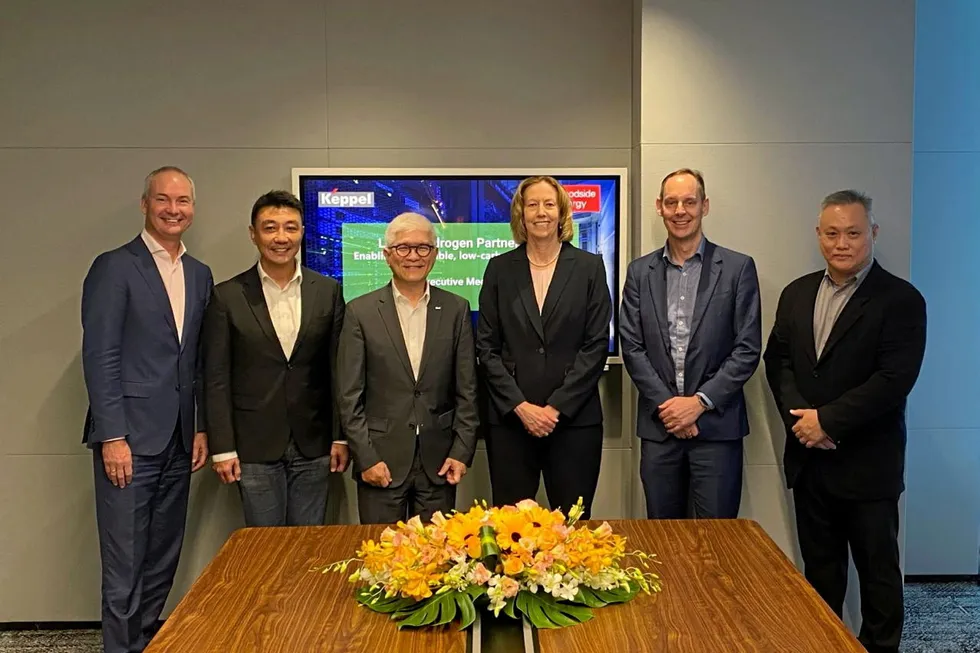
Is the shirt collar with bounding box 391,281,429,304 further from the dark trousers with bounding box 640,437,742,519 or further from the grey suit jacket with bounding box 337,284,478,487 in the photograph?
the dark trousers with bounding box 640,437,742,519

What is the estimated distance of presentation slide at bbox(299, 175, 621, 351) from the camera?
3721 millimetres

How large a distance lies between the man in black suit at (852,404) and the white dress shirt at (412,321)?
4.85 ft

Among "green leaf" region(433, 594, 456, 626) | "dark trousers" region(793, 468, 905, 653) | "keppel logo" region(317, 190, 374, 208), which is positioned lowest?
"dark trousers" region(793, 468, 905, 653)

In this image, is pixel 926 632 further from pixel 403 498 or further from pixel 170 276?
pixel 170 276

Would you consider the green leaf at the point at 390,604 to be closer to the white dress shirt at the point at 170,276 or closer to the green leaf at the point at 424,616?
the green leaf at the point at 424,616

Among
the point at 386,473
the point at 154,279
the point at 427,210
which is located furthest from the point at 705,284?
the point at 154,279

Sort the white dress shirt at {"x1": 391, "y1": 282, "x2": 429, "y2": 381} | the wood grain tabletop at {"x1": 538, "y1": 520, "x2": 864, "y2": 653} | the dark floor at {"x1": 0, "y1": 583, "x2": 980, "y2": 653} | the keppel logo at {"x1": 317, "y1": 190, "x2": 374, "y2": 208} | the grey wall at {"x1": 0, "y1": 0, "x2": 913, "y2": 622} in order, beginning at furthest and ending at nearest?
the keppel logo at {"x1": 317, "y1": 190, "x2": 374, "y2": 208} < the grey wall at {"x1": 0, "y1": 0, "x2": 913, "y2": 622} < the dark floor at {"x1": 0, "y1": 583, "x2": 980, "y2": 653} < the white dress shirt at {"x1": 391, "y1": 282, "x2": 429, "y2": 381} < the wood grain tabletop at {"x1": 538, "y1": 520, "x2": 864, "y2": 653}

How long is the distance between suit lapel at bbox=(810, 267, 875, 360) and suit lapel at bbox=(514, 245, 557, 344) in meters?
1.12

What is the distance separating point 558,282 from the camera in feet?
10.6

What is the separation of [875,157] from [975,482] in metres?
1.88

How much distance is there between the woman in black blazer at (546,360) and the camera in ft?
10.4

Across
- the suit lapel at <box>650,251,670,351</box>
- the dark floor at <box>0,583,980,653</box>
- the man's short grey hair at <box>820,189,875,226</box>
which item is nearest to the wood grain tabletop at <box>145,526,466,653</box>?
the suit lapel at <box>650,251,670,351</box>

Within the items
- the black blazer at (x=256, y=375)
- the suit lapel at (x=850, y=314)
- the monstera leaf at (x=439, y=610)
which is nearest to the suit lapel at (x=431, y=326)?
the black blazer at (x=256, y=375)

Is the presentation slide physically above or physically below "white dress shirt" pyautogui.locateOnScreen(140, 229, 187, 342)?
above
